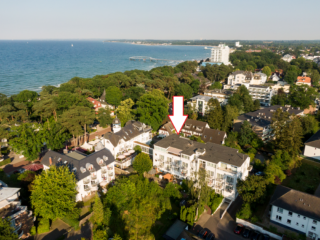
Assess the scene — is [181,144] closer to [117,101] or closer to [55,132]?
[55,132]

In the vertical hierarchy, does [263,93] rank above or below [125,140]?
above

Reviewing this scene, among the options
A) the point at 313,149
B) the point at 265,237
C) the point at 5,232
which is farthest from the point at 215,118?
the point at 5,232

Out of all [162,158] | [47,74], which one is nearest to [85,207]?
[162,158]

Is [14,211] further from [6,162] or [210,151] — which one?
[210,151]

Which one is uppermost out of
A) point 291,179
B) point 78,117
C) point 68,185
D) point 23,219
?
point 78,117

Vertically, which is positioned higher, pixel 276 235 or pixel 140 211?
pixel 140 211
